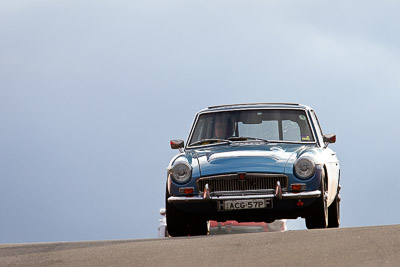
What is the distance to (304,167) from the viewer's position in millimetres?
11922

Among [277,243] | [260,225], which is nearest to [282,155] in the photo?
[277,243]

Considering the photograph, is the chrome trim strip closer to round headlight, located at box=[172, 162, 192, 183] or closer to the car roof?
round headlight, located at box=[172, 162, 192, 183]

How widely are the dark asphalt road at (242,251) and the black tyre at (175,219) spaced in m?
1.91

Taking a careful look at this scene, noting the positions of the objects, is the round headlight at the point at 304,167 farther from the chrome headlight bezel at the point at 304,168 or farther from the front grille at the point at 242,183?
the front grille at the point at 242,183

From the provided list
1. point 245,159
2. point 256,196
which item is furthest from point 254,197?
point 245,159

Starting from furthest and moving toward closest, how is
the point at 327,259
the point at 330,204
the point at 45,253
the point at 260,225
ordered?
the point at 260,225, the point at 330,204, the point at 45,253, the point at 327,259

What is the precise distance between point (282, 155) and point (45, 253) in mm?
3826

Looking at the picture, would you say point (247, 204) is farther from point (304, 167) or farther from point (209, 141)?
point (209, 141)

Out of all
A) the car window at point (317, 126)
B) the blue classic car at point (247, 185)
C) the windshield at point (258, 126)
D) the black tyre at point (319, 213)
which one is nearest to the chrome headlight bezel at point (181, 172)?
the blue classic car at point (247, 185)

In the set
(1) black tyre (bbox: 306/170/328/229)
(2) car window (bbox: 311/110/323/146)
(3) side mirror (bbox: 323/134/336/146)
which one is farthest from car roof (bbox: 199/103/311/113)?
(1) black tyre (bbox: 306/170/328/229)

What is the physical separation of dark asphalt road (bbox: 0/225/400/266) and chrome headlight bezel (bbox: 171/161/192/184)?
6.32 feet

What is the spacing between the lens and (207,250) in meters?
8.80

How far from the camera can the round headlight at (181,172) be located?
12016 millimetres

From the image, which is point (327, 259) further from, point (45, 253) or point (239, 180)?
point (239, 180)
